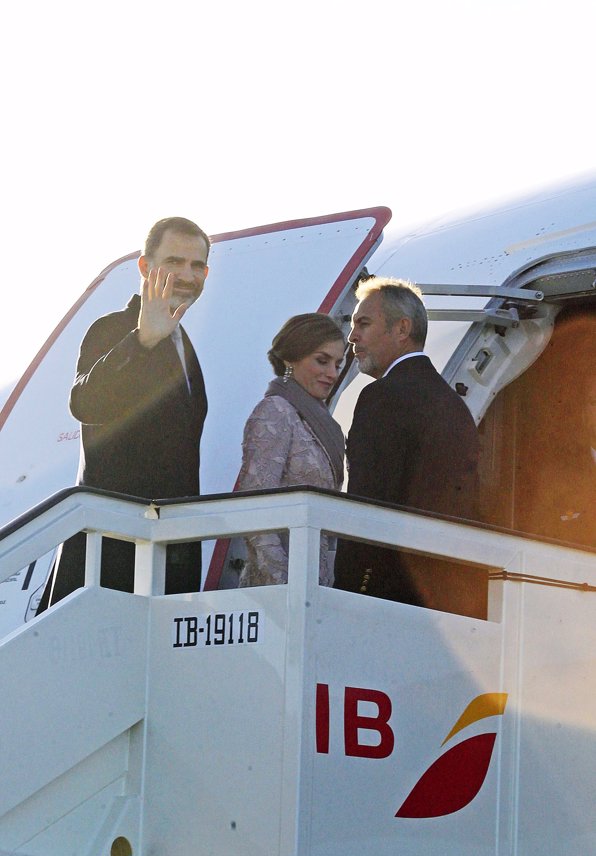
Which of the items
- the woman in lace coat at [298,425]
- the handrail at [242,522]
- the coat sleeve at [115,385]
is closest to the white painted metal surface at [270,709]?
the handrail at [242,522]

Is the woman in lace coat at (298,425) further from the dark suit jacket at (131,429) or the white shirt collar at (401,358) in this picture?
the white shirt collar at (401,358)

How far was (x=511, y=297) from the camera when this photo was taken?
21.7ft

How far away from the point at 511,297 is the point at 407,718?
2.38 m

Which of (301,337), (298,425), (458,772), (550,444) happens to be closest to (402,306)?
(301,337)

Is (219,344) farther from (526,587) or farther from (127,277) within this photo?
(526,587)

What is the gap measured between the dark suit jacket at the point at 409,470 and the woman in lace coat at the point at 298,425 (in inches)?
14.6

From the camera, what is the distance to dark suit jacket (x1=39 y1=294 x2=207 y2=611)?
17.6ft

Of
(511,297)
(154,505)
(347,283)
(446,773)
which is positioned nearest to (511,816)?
(446,773)

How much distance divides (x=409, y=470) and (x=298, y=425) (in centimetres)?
66

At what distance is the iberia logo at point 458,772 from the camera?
495 centimetres

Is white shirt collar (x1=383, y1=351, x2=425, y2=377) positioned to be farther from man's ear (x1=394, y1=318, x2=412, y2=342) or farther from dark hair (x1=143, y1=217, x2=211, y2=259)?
dark hair (x1=143, y1=217, x2=211, y2=259)

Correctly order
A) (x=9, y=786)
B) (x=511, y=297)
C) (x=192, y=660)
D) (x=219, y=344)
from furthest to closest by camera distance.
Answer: (x=219, y=344) < (x=511, y=297) < (x=192, y=660) < (x=9, y=786)

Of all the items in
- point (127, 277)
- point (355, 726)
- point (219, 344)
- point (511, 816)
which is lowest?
point (511, 816)

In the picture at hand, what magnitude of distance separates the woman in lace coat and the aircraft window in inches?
58.9
